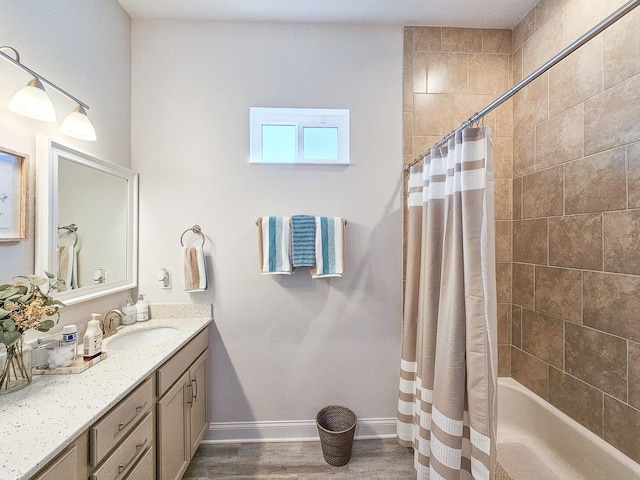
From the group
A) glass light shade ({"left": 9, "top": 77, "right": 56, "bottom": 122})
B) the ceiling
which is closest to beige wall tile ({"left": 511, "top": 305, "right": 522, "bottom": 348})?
the ceiling

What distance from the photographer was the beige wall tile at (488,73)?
69.9 inches

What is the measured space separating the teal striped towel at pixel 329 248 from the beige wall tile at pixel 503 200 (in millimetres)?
1094

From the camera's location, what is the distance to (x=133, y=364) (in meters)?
1.10

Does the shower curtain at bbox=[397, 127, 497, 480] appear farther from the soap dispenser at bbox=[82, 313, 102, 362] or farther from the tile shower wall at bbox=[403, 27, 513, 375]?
the soap dispenser at bbox=[82, 313, 102, 362]

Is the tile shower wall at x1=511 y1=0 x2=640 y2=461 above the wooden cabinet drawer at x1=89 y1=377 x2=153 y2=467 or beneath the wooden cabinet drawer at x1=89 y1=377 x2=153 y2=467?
above

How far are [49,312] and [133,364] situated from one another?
0.36 meters

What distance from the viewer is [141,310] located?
1.64 m

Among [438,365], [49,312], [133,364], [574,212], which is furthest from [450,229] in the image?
[49,312]

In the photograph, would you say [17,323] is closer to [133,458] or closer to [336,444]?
[133,458]

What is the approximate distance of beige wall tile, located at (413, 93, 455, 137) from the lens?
1.77 m

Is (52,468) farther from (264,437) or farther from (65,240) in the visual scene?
(264,437)

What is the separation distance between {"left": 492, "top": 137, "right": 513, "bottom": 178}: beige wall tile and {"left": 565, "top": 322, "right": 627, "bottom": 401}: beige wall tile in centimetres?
98

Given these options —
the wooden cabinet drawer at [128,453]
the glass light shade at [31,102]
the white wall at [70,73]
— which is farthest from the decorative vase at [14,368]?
the glass light shade at [31,102]

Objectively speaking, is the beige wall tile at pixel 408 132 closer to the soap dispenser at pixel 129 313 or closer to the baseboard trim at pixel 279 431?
the baseboard trim at pixel 279 431
